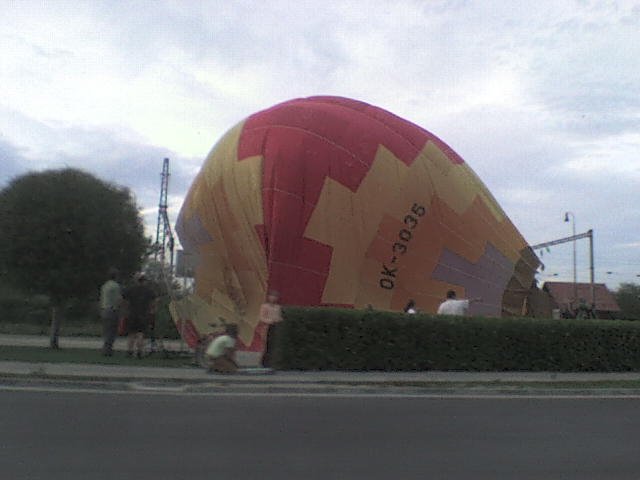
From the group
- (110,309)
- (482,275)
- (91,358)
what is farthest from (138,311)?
(482,275)

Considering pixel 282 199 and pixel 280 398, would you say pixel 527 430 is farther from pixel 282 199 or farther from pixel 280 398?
pixel 282 199

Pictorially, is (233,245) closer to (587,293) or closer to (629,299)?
(587,293)

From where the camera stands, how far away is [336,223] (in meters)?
18.6

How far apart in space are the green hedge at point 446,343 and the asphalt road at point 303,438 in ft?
9.88

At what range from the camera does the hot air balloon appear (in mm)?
18516

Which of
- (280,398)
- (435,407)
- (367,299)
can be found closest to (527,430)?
(435,407)

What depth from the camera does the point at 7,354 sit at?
15.2 meters

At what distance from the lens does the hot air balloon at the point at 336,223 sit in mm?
18516

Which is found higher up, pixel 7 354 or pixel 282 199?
pixel 282 199

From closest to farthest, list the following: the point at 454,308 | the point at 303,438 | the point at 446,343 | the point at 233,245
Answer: the point at 303,438, the point at 446,343, the point at 454,308, the point at 233,245

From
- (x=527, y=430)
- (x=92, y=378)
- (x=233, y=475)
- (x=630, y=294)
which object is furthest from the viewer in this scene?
(x=630, y=294)

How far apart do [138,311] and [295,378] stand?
178 inches

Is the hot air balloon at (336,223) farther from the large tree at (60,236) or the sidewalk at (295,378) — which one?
the sidewalk at (295,378)

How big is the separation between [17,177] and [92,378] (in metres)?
8.63
